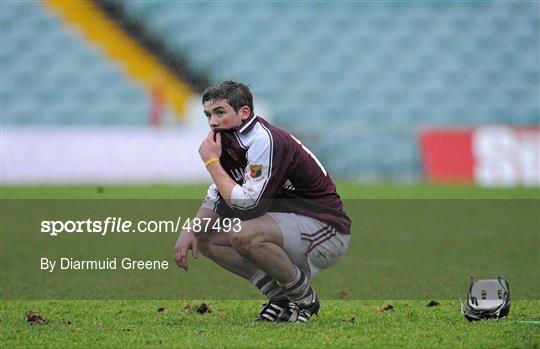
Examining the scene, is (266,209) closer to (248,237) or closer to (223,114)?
(248,237)

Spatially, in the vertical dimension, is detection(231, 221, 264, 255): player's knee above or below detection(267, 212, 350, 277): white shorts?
below

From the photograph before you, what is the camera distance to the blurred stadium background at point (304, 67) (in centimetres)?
2122

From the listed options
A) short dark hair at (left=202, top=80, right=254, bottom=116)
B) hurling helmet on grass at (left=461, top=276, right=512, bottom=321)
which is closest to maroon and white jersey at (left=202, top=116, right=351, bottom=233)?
short dark hair at (left=202, top=80, right=254, bottom=116)

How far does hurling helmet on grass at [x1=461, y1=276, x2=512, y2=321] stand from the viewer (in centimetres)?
546

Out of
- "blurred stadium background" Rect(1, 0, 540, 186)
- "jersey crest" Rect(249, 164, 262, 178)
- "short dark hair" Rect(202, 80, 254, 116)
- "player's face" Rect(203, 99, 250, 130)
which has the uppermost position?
"blurred stadium background" Rect(1, 0, 540, 186)

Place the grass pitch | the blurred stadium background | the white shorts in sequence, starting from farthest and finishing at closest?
the blurred stadium background < the white shorts < the grass pitch

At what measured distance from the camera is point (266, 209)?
5.33 meters

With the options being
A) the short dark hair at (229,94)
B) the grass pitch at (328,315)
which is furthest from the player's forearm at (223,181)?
the grass pitch at (328,315)

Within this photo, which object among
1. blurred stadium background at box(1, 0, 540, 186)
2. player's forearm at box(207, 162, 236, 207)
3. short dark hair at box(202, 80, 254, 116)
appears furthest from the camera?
blurred stadium background at box(1, 0, 540, 186)

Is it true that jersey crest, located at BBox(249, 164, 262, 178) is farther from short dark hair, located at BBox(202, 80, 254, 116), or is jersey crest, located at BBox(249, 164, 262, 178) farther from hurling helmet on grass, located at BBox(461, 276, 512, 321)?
hurling helmet on grass, located at BBox(461, 276, 512, 321)

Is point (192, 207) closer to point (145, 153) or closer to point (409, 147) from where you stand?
point (145, 153)

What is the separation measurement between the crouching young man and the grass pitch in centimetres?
27

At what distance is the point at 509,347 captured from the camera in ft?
15.2

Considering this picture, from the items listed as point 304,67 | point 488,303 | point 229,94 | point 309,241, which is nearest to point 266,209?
point 309,241
